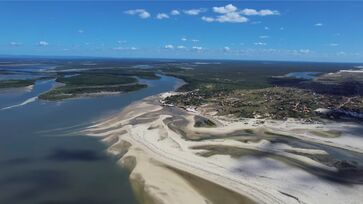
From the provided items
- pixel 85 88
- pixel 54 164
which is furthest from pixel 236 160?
pixel 85 88

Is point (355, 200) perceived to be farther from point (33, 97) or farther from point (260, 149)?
point (33, 97)

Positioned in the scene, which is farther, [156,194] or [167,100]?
[167,100]

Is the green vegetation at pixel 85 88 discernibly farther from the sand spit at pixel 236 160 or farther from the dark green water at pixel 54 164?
the sand spit at pixel 236 160

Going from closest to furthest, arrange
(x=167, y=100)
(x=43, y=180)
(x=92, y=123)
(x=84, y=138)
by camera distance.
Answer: (x=43, y=180)
(x=84, y=138)
(x=92, y=123)
(x=167, y=100)

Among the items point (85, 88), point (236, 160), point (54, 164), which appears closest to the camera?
point (54, 164)

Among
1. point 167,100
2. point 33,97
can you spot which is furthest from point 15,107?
point 167,100

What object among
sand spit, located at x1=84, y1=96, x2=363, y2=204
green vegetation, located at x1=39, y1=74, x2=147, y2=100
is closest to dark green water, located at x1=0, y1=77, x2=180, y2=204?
sand spit, located at x1=84, y1=96, x2=363, y2=204

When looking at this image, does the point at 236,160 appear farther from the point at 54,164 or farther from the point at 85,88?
the point at 85,88

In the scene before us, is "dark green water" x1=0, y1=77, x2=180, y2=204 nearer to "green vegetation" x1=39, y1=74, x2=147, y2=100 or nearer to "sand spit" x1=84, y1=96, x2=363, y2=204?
"sand spit" x1=84, y1=96, x2=363, y2=204
